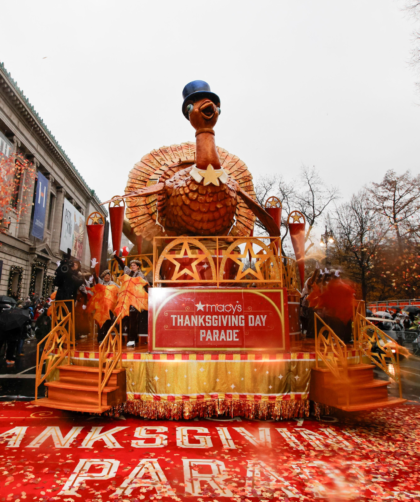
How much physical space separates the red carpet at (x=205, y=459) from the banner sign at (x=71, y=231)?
3322 cm

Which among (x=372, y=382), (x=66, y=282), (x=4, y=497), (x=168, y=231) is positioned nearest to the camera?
(x=4, y=497)

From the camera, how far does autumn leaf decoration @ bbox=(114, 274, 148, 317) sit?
5.98 m

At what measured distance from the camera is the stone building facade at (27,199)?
25688 mm

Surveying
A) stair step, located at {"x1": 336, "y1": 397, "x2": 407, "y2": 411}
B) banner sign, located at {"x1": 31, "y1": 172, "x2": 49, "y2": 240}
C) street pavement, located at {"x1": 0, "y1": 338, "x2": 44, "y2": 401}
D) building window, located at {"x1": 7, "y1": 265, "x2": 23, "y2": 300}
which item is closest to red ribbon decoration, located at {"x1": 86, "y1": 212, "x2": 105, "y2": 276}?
street pavement, located at {"x1": 0, "y1": 338, "x2": 44, "y2": 401}

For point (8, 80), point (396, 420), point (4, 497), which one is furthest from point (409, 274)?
point (8, 80)

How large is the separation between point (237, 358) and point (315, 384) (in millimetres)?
1246

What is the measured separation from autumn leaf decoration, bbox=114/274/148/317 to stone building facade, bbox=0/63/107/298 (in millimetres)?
19252

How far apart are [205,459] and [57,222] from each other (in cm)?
3983

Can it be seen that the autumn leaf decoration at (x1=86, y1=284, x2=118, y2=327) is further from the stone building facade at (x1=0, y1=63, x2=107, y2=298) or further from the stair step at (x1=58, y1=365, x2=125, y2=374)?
the stone building facade at (x1=0, y1=63, x2=107, y2=298)

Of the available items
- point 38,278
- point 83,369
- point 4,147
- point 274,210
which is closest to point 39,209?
point 4,147

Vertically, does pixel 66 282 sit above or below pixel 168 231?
below

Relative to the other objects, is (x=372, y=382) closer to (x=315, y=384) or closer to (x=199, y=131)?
(x=315, y=384)

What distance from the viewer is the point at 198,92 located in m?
6.72

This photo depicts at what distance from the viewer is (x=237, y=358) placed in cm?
532
